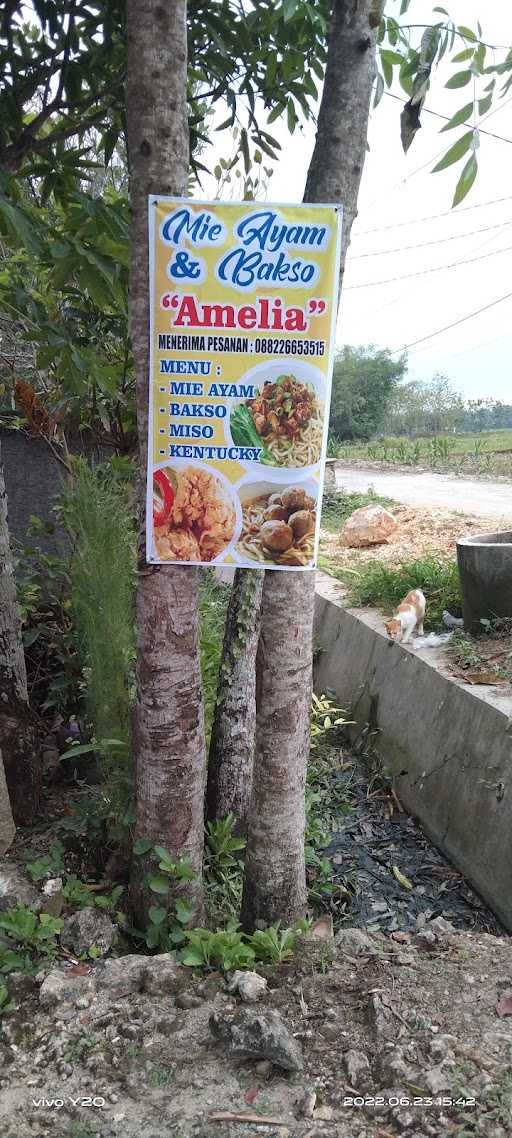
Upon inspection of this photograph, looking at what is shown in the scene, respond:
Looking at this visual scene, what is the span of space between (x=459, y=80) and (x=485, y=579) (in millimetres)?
3064

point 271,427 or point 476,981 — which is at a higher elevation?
point 271,427

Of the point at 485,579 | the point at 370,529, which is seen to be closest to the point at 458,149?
the point at 485,579

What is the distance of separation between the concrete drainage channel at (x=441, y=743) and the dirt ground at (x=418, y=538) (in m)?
1.51

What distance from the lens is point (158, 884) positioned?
2.49 metres

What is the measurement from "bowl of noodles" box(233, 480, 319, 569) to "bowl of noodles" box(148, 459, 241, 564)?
0.12 ft

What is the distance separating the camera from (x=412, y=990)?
Answer: 2.30m

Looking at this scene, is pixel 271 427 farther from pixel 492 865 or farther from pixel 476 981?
pixel 492 865

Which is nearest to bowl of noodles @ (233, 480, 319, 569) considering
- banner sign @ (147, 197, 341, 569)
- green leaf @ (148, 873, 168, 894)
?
banner sign @ (147, 197, 341, 569)

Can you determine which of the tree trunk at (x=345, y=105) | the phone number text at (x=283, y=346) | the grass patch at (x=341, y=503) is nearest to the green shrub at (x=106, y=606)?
the phone number text at (x=283, y=346)

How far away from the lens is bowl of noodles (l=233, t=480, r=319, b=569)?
2330mm

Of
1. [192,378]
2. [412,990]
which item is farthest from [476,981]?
[192,378]

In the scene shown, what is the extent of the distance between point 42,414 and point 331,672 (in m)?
3.08

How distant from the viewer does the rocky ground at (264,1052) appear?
1839 mm

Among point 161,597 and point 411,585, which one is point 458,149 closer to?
point 161,597
